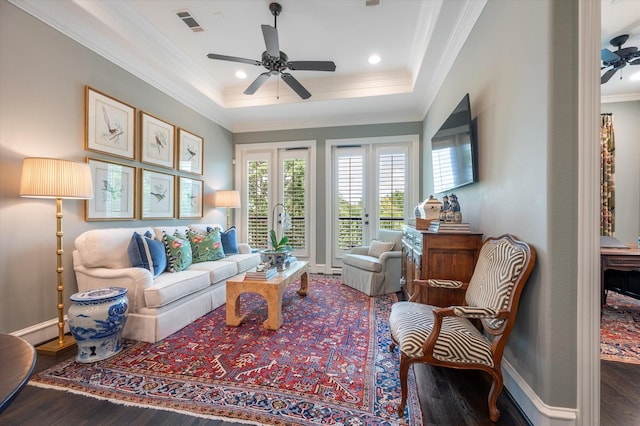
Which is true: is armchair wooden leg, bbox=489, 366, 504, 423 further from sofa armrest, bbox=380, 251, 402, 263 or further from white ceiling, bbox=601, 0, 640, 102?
white ceiling, bbox=601, 0, 640, 102

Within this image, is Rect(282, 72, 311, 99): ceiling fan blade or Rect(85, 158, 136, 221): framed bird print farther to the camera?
Rect(282, 72, 311, 99): ceiling fan blade

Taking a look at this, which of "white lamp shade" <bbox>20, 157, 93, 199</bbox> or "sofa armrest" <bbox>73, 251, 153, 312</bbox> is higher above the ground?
"white lamp shade" <bbox>20, 157, 93, 199</bbox>

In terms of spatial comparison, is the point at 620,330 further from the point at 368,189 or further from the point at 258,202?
the point at 258,202

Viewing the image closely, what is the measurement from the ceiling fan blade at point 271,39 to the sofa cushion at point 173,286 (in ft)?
8.34

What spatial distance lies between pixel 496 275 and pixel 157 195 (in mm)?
4029

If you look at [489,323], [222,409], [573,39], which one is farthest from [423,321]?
[573,39]

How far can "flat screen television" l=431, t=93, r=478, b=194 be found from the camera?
230 centimetres

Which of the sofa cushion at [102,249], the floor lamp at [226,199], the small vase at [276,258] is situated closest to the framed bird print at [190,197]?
the floor lamp at [226,199]

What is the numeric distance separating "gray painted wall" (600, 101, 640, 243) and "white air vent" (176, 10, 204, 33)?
6.05 m

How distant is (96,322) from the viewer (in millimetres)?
2018

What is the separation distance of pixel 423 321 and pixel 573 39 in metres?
1.78

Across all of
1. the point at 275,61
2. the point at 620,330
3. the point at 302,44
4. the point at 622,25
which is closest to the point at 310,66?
the point at 275,61

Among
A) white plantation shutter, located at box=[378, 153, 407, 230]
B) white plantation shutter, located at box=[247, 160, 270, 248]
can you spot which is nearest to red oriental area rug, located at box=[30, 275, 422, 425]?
white plantation shutter, located at box=[378, 153, 407, 230]

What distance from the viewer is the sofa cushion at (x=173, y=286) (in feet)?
7.79
